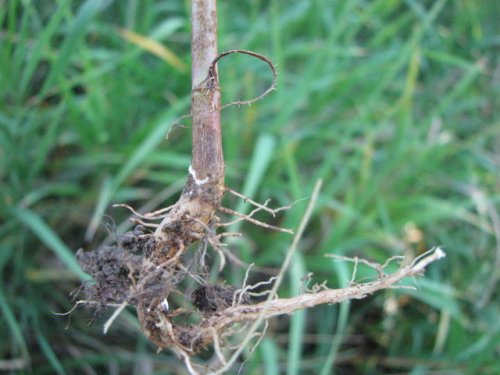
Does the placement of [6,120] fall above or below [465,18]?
below

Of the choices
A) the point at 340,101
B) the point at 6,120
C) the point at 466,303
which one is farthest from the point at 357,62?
the point at 6,120

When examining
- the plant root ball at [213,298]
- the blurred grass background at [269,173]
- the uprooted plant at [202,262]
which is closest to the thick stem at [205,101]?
the uprooted plant at [202,262]

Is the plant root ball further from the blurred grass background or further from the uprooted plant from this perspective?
the blurred grass background

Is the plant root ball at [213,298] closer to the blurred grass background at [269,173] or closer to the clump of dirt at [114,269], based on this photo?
the clump of dirt at [114,269]

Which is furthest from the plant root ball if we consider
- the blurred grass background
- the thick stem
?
the blurred grass background

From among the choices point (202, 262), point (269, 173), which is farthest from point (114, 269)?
point (269, 173)

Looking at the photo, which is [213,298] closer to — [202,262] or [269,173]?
[202,262]

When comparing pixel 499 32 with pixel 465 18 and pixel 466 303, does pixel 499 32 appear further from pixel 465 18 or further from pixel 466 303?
pixel 466 303
